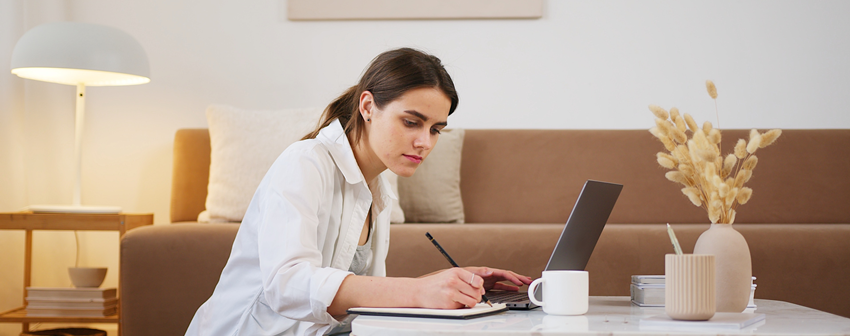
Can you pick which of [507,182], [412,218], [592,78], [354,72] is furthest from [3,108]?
[592,78]

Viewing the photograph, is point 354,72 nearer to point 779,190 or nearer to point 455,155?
point 455,155

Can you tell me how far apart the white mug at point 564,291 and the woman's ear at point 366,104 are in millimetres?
484

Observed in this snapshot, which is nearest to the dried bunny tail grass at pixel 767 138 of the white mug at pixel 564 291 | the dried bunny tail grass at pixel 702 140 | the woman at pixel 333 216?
the dried bunny tail grass at pixel 702 140

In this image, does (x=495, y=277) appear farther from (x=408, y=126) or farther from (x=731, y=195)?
(x=731, y=195)

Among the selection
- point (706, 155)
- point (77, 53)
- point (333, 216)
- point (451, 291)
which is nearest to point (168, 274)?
point (77, 53)

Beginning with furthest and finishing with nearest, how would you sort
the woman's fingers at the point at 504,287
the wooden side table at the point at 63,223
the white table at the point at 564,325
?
the wooden side table at the point at 63,223 → the woman's fingers at the point at 504,287 → the white table at the point at 564,325

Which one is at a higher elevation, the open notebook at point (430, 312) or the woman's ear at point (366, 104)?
the woman's ear at point (366, 104)

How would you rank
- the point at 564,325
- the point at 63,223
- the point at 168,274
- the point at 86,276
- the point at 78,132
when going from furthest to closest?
1. the point at 78,132
2. the point at 86,276
3. the point at 63,223
4. the point at 168,274
5. the point at 564,325

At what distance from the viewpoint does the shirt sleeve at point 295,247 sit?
3.04ft

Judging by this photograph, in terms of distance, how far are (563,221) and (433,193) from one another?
0.53 metres

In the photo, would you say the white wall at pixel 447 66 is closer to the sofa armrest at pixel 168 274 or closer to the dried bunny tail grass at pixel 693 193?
the sofa armrest at pixel 168 274

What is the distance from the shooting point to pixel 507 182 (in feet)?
8.46

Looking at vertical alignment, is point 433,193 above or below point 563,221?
above

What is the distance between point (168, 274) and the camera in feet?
6.50
